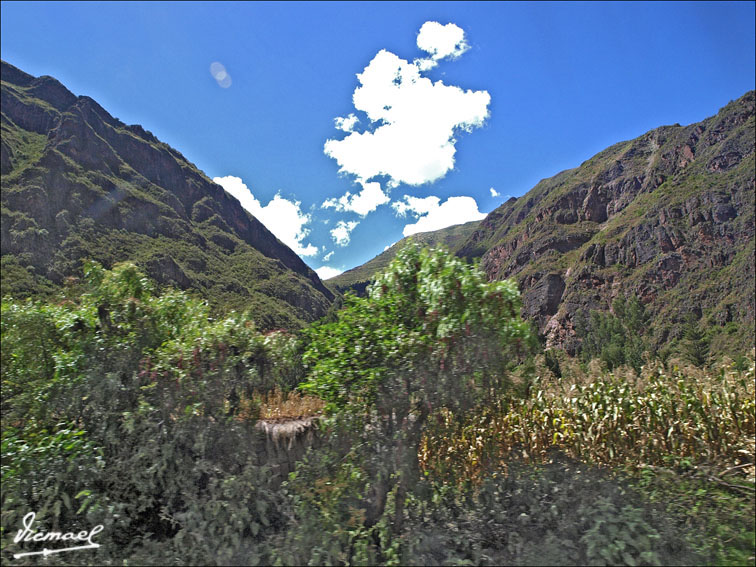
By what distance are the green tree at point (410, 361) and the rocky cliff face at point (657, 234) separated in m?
66.4

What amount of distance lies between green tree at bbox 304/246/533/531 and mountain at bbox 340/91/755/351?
52505 millimetres

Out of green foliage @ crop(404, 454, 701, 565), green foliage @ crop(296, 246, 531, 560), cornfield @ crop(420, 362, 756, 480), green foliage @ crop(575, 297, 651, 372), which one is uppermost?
green foliage @ crop(296, 246, 531, 560)

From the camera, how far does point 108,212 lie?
79.5 m

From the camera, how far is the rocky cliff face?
77312 millimetres

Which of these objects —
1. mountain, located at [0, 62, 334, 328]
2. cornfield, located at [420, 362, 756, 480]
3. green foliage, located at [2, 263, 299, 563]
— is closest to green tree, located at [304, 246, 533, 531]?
cornfield, located at [420, 362, 756, 480]

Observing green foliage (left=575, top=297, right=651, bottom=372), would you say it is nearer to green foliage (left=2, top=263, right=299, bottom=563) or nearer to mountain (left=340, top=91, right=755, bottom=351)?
mountain (left=340, top=91, right=755, bottom=351)

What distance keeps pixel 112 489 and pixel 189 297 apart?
229 cm

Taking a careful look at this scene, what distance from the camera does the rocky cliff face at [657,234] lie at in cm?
7731

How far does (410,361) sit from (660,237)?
104489 mm

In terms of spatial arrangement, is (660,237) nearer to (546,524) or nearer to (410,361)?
(546,524)

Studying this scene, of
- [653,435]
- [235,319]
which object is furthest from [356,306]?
[653,435]

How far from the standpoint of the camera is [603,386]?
5.02 m

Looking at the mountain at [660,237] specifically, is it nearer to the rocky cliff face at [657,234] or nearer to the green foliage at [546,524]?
the rocky cliff face at [657,234]

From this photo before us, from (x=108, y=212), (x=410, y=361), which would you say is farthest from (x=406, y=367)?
(x=108, y=212)
